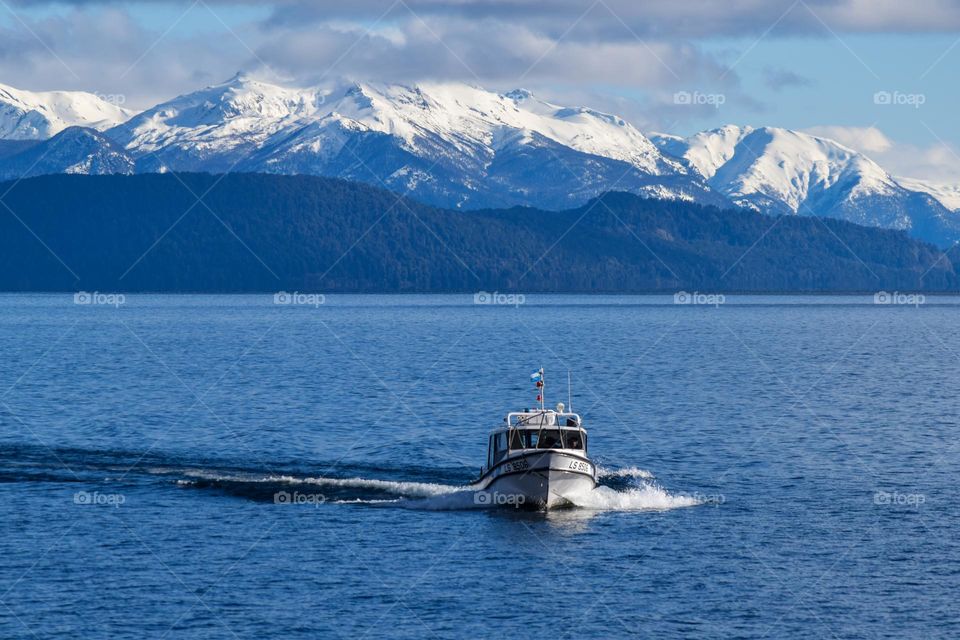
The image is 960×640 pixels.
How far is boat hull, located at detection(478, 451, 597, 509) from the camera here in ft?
218

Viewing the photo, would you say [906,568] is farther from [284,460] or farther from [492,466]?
[284,460]

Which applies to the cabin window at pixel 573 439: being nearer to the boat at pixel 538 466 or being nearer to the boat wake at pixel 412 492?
the boat at pixel 538 466

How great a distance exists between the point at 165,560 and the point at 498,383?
7677cm

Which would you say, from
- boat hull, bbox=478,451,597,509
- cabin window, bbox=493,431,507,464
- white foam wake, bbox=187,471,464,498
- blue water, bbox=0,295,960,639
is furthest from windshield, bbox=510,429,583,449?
white foam wake, bbox=187,471,464,498

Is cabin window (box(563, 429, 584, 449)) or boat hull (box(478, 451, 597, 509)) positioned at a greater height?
cabin window (box(563, 429, 584, 449))

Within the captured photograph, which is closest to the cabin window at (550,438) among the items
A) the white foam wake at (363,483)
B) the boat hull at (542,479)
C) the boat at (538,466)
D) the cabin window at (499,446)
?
the boat at (538,466)

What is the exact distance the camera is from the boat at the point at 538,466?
Result: 66375 mm

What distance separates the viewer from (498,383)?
132625mm

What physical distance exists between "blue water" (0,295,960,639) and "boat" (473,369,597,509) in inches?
43.1

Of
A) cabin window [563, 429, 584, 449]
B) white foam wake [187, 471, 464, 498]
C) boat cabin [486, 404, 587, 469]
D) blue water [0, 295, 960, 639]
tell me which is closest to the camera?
blue water [0, 295, 960, 639]

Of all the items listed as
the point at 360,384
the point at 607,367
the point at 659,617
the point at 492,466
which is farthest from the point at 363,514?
the point at 607,367

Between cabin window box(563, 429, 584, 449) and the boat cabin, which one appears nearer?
the boat cabin

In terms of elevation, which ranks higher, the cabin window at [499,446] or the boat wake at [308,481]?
the cabin window at [499,446]

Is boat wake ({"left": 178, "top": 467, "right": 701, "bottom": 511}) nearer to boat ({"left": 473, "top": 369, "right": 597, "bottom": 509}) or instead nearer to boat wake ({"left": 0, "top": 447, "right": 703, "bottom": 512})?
boat wake ({"left": 0, "top": 447, "right": 703, "bottom": 512})
